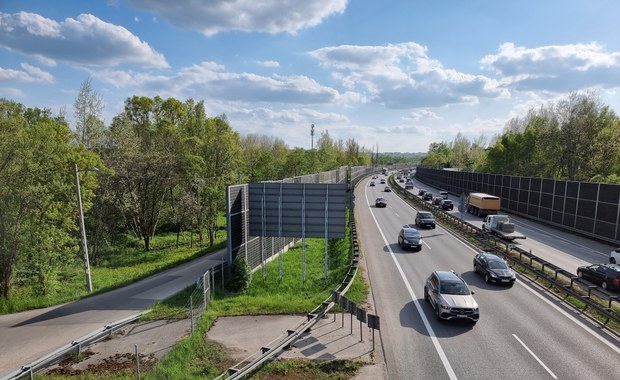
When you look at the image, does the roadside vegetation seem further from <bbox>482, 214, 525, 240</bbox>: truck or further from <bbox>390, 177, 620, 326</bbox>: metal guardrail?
<bbox>482, 214, 525, 240</bbox>: truck

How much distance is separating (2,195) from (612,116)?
75067 millimetres

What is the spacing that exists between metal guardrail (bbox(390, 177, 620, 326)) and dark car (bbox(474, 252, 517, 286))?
69.7 inches

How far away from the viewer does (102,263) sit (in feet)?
122

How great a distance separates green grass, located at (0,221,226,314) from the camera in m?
22.0

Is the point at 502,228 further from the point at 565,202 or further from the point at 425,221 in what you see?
the point at 565,202

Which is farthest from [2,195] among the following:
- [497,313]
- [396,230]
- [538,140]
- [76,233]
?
[538,140]

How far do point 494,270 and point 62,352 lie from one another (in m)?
19.9

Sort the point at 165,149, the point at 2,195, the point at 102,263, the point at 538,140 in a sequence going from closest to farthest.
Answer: the point at 2,195 → the point at 102,263 → the point at 165,149 → the point at 538,140

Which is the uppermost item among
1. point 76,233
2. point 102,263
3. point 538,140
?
point 538,140

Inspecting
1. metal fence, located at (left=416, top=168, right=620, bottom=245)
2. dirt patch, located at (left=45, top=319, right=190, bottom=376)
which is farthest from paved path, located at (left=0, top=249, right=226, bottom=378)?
metal fence, located at (left=416, top=168, right=620, bottom=245)

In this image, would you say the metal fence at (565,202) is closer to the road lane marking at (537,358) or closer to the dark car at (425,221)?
the dark car at (425,221)

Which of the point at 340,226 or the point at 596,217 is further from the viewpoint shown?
the point at 596,217

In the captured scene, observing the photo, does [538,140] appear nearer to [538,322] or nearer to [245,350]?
[538,322]

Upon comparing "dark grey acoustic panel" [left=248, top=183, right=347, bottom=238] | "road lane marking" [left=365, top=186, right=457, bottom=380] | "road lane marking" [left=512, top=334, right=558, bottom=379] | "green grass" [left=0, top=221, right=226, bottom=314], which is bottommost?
"green grass" [left=0, top=221, right=226, bottom=314]
